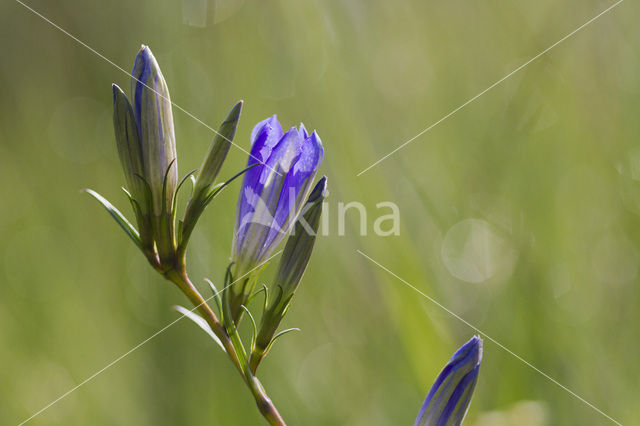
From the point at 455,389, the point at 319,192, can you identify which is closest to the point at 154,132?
the point at 319,192

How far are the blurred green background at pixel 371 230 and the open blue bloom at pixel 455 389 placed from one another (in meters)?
0.35

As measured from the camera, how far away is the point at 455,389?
43 centimetres

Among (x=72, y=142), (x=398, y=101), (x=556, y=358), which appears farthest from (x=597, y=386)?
(x=72, y=142)

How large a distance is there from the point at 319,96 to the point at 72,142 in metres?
0.66

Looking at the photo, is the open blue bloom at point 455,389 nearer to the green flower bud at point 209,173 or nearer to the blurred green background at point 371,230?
the green flower bud at point 209,173

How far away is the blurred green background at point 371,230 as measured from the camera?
865 millimetres

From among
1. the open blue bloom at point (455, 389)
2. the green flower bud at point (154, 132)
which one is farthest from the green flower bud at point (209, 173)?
the open blue bloom at point (455, 389)

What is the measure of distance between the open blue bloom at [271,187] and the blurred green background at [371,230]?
0.39m

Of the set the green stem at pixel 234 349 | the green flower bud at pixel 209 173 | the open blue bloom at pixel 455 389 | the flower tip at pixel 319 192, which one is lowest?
the open blue bloom at pixel 455 389

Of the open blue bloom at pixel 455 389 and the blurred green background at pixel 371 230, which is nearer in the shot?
the open blue bloom at pixel 455 389

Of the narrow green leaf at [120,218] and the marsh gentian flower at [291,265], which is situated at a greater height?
the narrow green leaf at [120,218]

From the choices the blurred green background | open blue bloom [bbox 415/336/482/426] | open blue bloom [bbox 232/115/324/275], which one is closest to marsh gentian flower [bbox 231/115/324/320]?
open blue bloom [bbox 232/115/324/275]

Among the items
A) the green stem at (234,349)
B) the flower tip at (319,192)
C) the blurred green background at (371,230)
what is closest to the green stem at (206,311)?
the green stem at (234,349)

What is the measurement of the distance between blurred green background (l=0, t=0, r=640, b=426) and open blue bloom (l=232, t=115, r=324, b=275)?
1.29 ft
